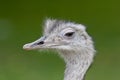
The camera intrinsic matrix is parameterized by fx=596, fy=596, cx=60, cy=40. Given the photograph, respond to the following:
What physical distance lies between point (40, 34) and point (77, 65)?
3.29 meters

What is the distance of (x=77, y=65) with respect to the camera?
410cm

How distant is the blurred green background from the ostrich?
2154mm

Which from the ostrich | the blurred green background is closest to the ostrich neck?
the ostrich

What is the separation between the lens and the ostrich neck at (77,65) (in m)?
4.07

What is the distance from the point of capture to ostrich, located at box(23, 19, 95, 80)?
4086 mm

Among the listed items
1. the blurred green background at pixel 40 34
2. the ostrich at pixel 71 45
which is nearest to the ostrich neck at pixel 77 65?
the ostrich at pixel 71 45

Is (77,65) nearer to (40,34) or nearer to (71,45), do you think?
(71,45)

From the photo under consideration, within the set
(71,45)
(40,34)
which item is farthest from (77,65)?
(40,34)

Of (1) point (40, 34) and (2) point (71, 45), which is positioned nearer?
(2) point (71, 45)

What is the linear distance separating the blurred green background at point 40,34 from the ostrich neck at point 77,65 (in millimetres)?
2171

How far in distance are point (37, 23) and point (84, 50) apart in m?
3.76

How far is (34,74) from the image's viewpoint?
6.45 m
